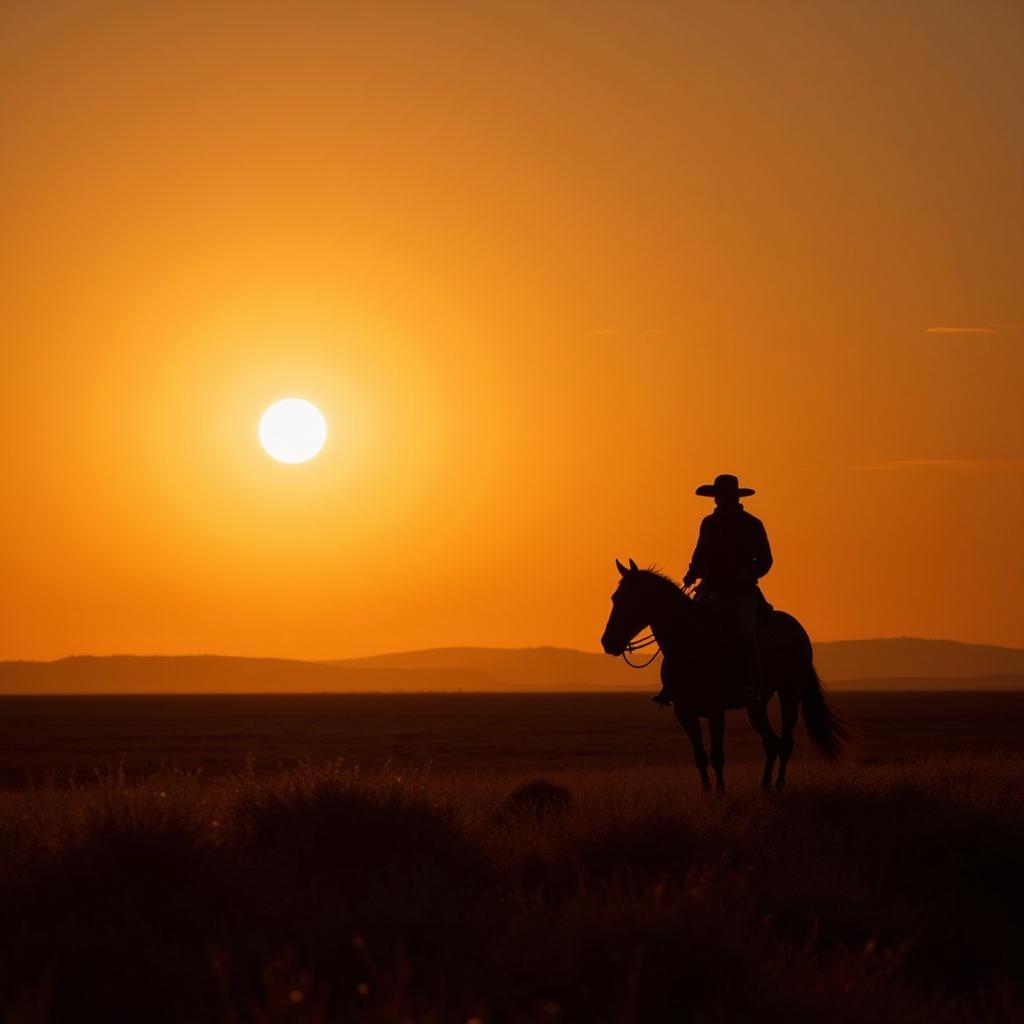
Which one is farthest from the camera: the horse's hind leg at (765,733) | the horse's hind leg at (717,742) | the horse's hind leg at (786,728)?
the horse's hind leg at (786,728)

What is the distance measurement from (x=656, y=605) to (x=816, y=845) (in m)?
4.93

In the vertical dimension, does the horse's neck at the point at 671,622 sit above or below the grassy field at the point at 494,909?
above

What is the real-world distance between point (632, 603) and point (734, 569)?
1.36m

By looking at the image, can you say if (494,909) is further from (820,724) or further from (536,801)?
(820,724)

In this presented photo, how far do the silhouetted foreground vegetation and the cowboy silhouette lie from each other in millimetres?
2594

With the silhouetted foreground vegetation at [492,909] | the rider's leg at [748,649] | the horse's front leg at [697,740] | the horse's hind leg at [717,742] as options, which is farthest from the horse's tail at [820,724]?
the silhouetted foreground vegetation at [492,909]

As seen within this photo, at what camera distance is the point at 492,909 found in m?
9.95

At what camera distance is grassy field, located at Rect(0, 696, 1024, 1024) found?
8.27m

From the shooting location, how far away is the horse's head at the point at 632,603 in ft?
55.3

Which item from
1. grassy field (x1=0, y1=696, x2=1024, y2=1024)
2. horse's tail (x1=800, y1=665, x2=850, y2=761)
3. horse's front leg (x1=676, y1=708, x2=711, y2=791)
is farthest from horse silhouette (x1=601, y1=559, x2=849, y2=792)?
grassy field (x1=0, y1=696, x2=1024, y2=1024)

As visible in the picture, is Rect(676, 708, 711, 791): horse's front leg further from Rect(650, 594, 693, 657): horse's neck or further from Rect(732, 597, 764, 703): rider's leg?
Rect(650, 594, 693, 657): horse's neck

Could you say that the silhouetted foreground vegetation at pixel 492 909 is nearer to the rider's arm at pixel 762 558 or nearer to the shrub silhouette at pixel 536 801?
the shrub silhouette at pixel 536 801

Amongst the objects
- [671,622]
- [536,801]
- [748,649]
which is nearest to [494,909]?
[536,801]

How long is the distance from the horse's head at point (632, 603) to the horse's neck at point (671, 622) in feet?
0.20
